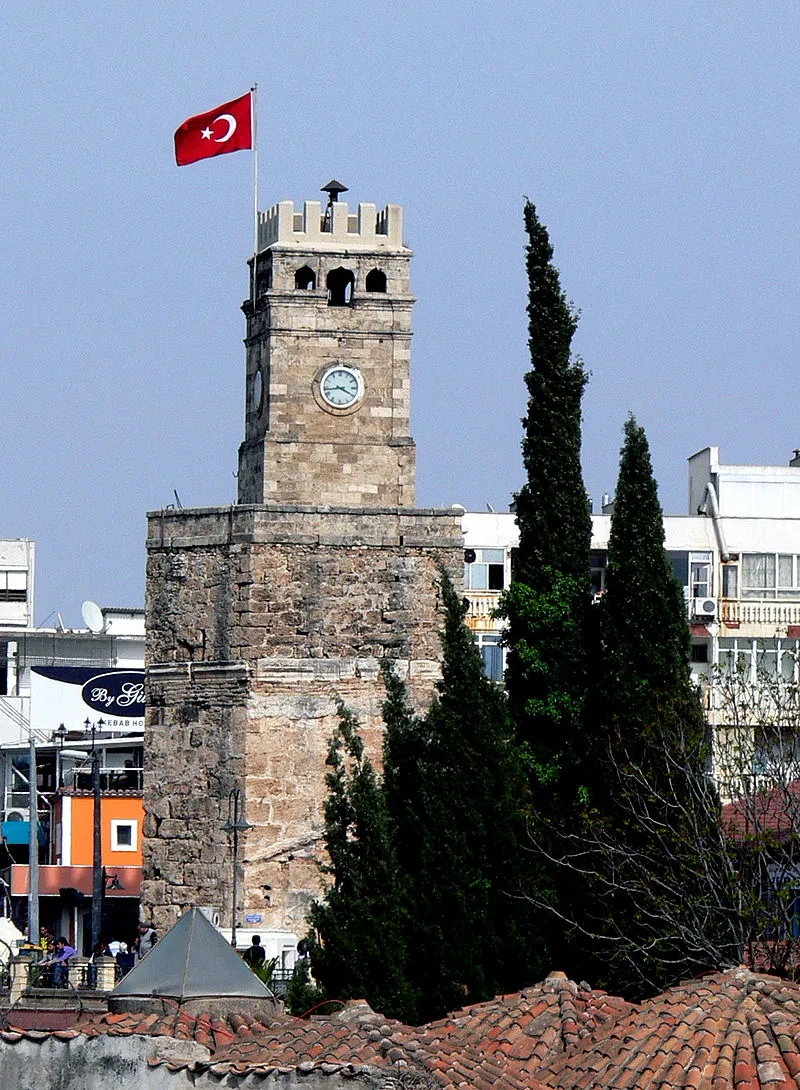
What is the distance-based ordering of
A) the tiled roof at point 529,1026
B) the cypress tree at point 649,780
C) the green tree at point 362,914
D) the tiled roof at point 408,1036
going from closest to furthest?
1. the tiled roof at point 408,1036
2. the tiled roof at point 529,1026
3. the green tree at point 362,914
4. the cypress tree at point 649,780

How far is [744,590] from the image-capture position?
58562 mm

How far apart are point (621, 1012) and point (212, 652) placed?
21555 millimetres

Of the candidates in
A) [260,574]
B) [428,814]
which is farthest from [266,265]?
[428,814]

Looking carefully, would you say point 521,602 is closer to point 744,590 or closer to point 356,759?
point 356,759

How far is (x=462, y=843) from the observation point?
36.9 metres

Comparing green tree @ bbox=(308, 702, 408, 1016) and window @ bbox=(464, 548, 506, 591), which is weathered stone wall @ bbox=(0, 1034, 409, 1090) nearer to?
green tree @ bbox=(308, 702, 408, 1016)

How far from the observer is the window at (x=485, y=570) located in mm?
58656

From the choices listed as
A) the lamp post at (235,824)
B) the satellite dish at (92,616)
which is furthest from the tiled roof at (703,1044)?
the satellite dish at (92,616)

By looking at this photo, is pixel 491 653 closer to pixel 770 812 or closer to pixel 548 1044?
pixel 770 812

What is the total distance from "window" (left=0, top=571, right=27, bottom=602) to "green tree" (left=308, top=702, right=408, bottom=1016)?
143 ft

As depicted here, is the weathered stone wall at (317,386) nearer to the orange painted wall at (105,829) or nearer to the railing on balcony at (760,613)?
the railing on balcony at (760,613)

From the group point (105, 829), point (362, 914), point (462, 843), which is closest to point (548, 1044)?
point (362, 914)

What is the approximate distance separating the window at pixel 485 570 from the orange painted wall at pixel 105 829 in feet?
33.4

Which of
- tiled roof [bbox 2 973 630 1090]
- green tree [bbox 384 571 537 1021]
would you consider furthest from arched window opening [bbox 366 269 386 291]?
tiled roof [bbox 2 973 630 1090]
